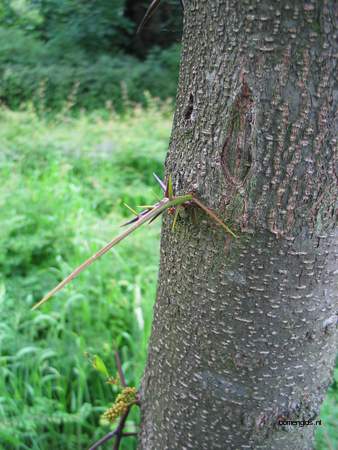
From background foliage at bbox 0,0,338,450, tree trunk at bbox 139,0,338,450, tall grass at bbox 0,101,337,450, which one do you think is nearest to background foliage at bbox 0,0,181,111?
background foliage at bbox 0,0,338,450

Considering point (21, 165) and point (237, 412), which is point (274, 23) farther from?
point (21, 165)

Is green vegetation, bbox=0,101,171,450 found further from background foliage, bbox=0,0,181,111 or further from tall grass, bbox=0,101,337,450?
background foliage, bbox=0,0,181,111

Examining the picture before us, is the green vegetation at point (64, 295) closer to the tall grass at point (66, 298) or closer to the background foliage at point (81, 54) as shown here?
the tall grass at point (66, 298)

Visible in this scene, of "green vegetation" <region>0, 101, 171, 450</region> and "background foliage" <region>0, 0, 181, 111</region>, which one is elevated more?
"background foliage" <region>0, 0, 181, 111</region>

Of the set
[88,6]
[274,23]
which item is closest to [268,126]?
[274,23]

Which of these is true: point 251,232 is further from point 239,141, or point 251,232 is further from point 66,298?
point 66,298

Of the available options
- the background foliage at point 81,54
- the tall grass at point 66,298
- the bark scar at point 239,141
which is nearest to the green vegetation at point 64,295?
the tall grass at point 66,298
